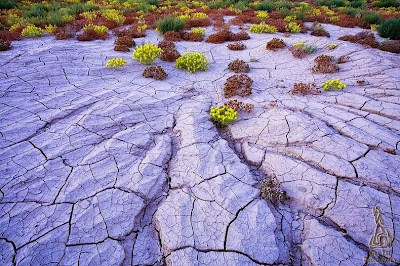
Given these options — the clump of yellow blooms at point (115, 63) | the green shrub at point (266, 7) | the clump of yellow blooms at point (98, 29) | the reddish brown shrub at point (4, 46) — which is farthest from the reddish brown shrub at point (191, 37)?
the green shrub at point (266, 7)

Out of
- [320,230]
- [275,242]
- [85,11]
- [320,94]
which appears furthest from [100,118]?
[85,11]

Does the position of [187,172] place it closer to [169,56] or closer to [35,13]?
[169,56]

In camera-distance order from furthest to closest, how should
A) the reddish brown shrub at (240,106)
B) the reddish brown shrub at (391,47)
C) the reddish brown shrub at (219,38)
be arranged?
the reddish brown shrub at (219,38) < the reddish brown shrub at (391,47) < the reddish brown shrub at (240,106)

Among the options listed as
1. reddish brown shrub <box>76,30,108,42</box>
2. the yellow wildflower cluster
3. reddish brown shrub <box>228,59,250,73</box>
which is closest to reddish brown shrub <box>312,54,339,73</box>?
reddish brown shrub <box>228,59,250,73</box>

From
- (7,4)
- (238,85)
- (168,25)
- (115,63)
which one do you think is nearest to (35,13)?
(7,4)

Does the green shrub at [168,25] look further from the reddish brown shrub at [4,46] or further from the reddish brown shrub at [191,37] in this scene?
the reddish brown shrub at [4,46]

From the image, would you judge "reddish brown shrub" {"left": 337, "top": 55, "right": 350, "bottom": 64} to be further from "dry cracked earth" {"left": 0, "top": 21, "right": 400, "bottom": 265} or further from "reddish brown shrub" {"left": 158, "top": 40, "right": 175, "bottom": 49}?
"reddish brown shrub" {"left": 158, "top": 40, "right": 175, "bottom": 49}

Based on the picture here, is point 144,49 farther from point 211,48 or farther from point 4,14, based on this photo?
point 4,14
